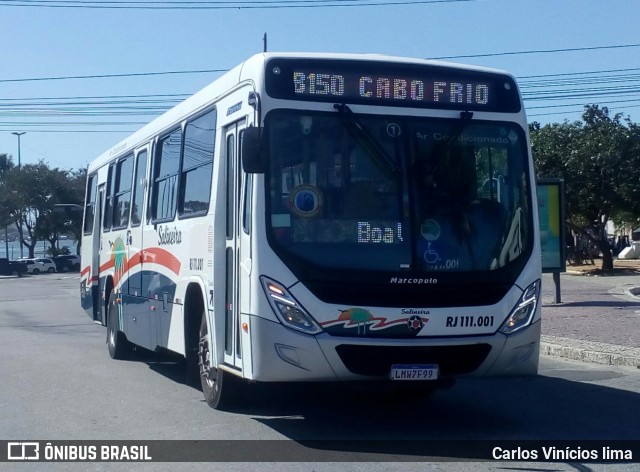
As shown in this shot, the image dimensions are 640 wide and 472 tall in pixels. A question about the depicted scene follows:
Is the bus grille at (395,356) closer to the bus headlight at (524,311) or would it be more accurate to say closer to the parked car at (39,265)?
the bus headlight at (524,311)

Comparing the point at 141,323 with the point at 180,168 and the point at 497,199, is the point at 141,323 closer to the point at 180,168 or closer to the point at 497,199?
the point at 180,168

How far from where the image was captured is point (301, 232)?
8.34 m

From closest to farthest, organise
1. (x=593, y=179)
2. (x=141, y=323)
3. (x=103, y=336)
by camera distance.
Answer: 1. (x=141, y=323)
2. (x=103, y=336)
3. (x=593, y=179)

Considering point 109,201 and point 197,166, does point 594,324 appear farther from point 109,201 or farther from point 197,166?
point 197,166

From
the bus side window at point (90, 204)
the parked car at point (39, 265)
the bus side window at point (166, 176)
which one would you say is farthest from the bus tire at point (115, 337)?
the parked car at point (39, 265)

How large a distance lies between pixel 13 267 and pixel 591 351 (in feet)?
199

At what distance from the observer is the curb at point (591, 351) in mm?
13648

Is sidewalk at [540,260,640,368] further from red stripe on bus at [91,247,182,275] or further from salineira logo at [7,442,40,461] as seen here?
salineira logo at [7,442,40,461]

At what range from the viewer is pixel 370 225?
8453 millimetres

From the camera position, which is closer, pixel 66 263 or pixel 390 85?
pixel 390 85

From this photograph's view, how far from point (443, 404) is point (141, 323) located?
179 inches

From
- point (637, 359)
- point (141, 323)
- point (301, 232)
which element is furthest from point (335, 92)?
point (637, 359)

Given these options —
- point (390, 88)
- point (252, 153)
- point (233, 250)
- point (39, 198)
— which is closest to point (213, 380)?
point (233, 250)

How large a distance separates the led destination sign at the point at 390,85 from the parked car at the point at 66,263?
229 ft
